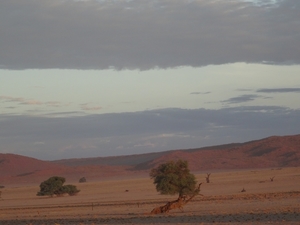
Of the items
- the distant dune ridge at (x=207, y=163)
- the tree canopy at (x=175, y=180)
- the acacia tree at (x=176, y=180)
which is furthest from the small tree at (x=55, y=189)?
the distant dune ridge at (x=207, y=163)

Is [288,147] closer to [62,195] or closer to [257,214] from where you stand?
[62,195]

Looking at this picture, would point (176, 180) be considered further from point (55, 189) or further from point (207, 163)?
point (207, 163)

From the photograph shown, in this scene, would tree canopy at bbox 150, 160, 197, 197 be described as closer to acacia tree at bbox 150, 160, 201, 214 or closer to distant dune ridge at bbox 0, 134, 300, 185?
acacia tree at bbox 150, 160, 201, 214

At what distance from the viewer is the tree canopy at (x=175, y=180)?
106ft

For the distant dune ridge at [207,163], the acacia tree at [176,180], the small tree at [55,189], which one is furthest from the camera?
the distant dune ridge at [207,163]

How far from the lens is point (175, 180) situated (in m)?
32.4

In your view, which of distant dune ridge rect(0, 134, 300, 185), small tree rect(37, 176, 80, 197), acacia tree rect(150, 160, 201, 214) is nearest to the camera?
acacia tree rect(150, 160, 201, 214)

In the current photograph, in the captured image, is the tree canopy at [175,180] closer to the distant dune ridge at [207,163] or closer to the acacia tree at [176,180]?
the acacia tree at [176,180]

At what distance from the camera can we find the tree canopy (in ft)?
106

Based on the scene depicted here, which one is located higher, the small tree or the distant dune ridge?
the distant dune ridge

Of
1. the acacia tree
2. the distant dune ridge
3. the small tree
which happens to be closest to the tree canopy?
the acacia tree

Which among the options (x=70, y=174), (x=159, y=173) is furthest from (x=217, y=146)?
(x=159, y=173)

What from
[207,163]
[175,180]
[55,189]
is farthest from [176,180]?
[207,163]

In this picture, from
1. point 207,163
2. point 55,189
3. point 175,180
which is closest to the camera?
point 175,180
